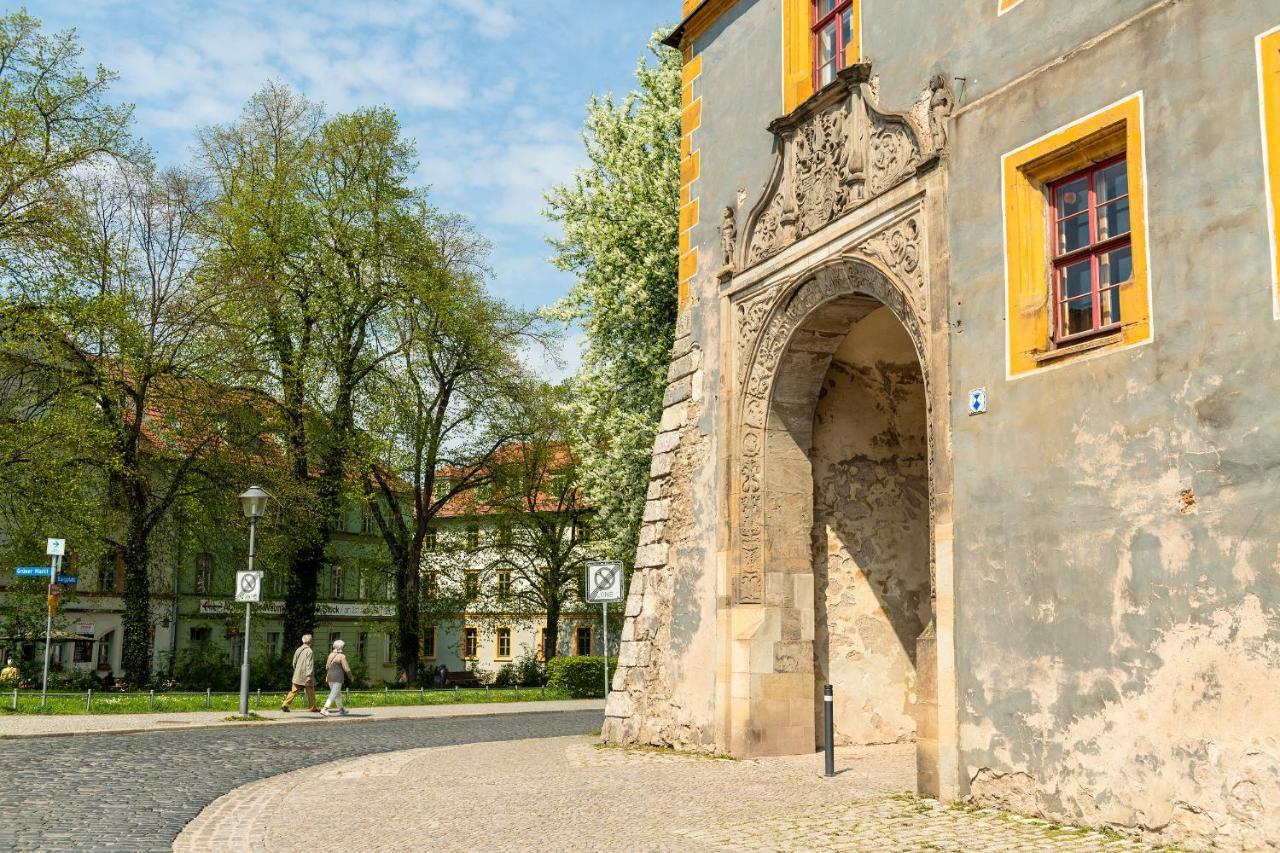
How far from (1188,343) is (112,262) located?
28426mm

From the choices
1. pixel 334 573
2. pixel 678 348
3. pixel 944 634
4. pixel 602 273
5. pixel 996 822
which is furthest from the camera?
pixel 334 573

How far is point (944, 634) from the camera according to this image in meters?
9.77

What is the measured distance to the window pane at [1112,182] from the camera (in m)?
8.95

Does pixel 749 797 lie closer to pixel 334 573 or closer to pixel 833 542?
pixel 833 542

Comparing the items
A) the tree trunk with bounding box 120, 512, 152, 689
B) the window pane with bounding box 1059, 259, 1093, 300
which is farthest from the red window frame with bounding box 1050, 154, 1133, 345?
the tree trunk with bounding box 120, 512, 152, 689

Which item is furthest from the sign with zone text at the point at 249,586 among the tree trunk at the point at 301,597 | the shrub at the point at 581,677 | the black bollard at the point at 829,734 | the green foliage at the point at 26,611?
the tree trunk at the point at 301,597

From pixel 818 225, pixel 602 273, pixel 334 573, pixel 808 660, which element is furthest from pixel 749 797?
pixel 334 573

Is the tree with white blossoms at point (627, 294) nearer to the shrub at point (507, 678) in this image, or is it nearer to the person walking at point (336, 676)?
the person walking at point (336, 676)

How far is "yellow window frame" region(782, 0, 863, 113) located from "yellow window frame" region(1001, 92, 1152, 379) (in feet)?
13.4

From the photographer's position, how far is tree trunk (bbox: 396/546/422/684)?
130ft

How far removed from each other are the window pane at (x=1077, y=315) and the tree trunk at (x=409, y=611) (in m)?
32.9

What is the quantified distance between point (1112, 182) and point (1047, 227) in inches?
24.2

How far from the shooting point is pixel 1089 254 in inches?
360

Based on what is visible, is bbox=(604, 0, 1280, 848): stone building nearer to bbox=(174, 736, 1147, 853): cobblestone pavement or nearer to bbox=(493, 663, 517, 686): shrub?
bbox=(174, 736, 1147, 853): cobblestone pavement
